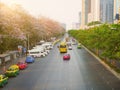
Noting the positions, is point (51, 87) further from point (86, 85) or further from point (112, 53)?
point (112, 53)

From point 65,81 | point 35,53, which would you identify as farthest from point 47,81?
point 35,53

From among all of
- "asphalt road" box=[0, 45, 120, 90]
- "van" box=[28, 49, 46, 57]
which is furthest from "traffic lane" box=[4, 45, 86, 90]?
"van" box=[28, 49, 46, 57]

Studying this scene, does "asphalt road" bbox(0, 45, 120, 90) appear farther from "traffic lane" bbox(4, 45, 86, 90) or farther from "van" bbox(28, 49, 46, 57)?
"van" bbox(28, 49, 46, 57)

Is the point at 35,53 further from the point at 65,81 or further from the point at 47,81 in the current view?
the point at 65,81

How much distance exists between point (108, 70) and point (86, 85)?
43.5 ft

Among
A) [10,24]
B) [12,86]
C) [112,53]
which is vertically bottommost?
[12,86]

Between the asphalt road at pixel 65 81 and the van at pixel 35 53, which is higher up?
the van at pixel 35 53

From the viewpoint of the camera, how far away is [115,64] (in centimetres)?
5094

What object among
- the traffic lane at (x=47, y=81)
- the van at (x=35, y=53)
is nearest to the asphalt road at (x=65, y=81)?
the traffic lane at (x=47, y=81)

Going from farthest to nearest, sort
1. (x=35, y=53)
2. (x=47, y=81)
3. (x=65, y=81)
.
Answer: (x=35, y=53) < (x=47, y=81) < (x=65, y=81)

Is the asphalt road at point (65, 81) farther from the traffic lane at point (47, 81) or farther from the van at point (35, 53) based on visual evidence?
the van at point (35, 53)

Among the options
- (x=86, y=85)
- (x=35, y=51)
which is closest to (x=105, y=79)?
(x=86, y=85)

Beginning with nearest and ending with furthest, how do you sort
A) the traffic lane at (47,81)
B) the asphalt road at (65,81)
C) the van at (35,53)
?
1. the asphalt road at (65,81)
2. the traffic lane at (47,81)
3. the van at (35,53)

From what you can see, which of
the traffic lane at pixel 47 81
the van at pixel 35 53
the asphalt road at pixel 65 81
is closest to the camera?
the asphalt road at pixel 65 81
